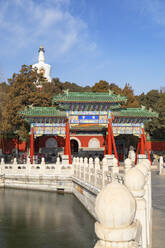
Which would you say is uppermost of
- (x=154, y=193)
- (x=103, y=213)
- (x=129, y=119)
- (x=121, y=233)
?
→ (x=129, y=119)

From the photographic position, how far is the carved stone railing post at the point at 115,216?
219 cm

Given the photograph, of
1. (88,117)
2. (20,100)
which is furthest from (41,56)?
(88,117)

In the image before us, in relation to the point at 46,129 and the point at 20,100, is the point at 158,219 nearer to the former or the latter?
the point at 46,129

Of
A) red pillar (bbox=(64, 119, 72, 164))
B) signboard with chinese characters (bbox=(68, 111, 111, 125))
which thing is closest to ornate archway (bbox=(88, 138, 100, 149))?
signboard with chinese characters (bbox=(68, 111, 111, 125))

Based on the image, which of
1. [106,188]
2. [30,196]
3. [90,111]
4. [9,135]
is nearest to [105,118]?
[90,111]

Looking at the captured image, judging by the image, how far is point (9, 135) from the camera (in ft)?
115

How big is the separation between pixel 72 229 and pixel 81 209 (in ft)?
10.4

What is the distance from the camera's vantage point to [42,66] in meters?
60.7

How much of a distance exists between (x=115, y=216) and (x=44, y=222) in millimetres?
10795

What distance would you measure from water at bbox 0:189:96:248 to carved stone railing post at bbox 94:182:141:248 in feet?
25.3

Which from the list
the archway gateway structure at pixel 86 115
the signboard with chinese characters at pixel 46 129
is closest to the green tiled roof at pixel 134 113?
the archway gateway structure at pixel 86 115

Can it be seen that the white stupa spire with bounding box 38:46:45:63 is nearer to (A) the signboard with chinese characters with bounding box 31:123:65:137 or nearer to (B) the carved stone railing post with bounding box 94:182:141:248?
(A) the signboard with chinese characters with bounding box 31:123:65:137

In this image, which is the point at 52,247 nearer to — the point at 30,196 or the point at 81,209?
the point at 81,209

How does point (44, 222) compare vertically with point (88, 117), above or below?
below
